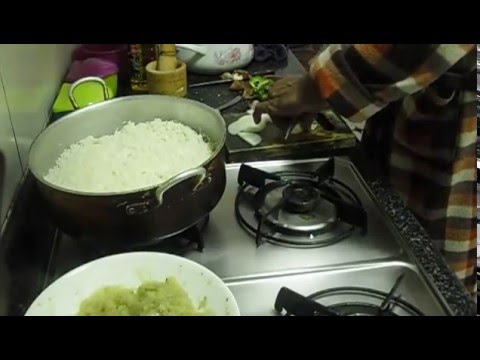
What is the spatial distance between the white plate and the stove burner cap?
224 millimetres

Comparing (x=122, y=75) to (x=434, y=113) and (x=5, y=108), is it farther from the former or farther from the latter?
(x=434, y=113)

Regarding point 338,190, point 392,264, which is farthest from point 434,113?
point 392,264

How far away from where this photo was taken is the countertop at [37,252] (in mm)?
698

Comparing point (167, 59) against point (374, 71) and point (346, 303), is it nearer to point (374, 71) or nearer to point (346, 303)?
point (374, 71)

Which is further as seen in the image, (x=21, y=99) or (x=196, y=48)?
(x=196, y=48)

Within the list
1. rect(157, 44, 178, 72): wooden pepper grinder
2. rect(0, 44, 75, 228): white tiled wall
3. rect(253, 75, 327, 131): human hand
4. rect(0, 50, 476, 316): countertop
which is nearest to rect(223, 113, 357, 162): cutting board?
rect(253, 75, 327, 131): human hand

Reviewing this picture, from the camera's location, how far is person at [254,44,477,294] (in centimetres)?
83

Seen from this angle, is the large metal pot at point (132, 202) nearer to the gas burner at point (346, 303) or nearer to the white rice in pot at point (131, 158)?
the white rice in pot at point (131, 158)

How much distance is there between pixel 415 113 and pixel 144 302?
0.63 m

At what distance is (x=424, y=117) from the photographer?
1017mm

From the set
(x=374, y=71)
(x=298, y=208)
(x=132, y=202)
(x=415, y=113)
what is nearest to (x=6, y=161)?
(x=132, y=202)

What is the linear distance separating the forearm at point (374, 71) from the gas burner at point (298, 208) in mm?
127

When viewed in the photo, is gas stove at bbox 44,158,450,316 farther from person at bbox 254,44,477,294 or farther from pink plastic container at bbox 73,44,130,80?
pink plastic container at bbox 73,44,130,80

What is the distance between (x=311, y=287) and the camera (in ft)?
2.43
